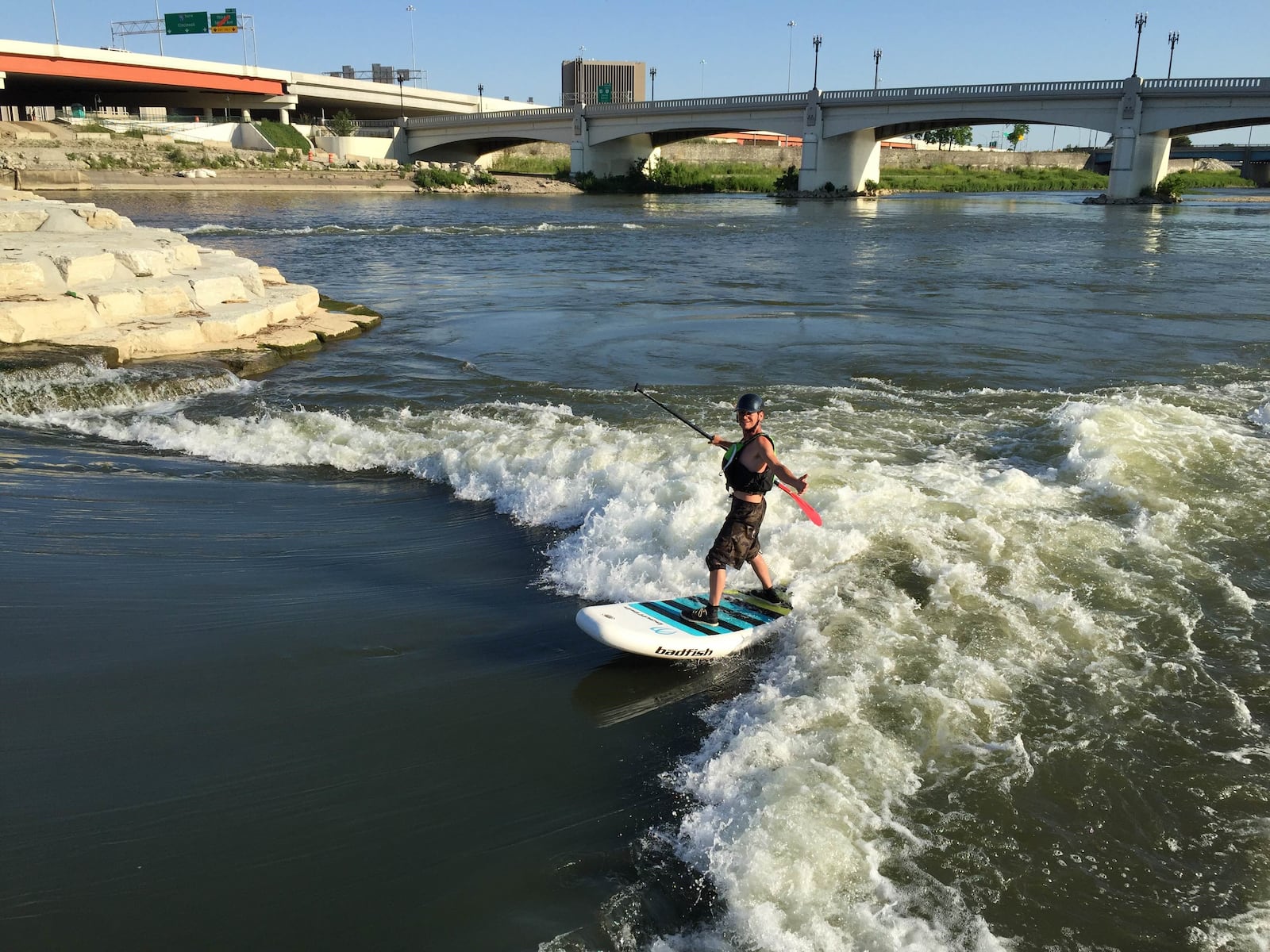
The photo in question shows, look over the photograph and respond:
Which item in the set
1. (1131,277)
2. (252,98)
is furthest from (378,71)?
(1131,277)

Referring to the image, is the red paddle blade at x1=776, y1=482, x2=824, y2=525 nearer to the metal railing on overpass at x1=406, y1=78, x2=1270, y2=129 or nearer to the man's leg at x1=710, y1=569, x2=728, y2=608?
the man's leg at x1=710, y1=569, x2=728, y2=608

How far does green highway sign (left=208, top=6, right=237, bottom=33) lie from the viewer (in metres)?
90.8

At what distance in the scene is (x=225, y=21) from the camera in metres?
91.1

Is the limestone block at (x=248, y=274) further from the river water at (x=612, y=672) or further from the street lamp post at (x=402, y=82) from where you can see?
the street lamp post at (x=402, y=82)

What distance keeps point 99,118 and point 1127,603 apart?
3477 inches

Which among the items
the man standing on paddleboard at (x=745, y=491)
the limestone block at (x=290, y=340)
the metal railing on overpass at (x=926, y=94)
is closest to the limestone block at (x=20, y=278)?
the limestone block at (x=290, y=340)

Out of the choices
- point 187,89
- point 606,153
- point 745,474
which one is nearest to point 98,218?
point 745,474

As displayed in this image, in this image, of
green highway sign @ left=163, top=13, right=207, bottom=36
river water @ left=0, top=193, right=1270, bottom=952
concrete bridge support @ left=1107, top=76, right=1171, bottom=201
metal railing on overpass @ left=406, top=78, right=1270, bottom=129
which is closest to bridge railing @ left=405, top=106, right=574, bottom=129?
metal railing on overpass @ left=406, top=78, right=1270, bottom=129

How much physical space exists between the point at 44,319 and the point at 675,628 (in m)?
11.8

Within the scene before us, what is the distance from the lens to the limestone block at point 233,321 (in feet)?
49.3

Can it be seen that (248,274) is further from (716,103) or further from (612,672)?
(716,103)

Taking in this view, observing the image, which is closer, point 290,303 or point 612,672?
point 612,672

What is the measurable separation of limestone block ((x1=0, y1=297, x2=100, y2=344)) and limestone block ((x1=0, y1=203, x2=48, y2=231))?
6259 mm

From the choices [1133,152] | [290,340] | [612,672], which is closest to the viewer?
[612,672]
